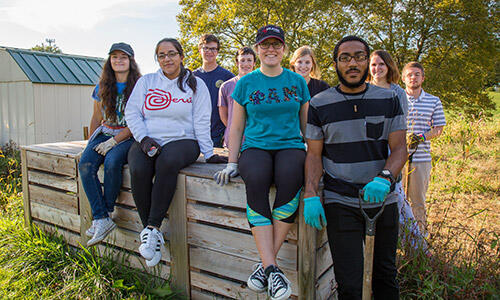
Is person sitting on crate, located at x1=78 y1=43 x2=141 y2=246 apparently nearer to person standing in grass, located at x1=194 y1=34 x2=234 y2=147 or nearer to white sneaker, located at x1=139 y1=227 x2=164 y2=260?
white sneaker, located at x1=139 y1=227 x2=164 y2=260

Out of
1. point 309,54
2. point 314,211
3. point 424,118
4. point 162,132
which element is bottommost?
point 314,211

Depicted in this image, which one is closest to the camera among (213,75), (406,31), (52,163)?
(52,163)

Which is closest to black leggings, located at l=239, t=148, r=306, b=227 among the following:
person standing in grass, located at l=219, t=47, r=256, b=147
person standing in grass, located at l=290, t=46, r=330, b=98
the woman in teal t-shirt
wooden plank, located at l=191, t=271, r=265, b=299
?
the woman in teal t-shirt

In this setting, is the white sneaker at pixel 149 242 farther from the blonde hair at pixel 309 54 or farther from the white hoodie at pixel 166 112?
the blonde hair at pixel 309 54

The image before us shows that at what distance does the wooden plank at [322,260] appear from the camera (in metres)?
2.54

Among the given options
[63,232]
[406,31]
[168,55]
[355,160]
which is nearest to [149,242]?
[168,55]

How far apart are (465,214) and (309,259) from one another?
3.45m

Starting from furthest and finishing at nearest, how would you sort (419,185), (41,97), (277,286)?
(41,97) < (419,185) < (277,286)

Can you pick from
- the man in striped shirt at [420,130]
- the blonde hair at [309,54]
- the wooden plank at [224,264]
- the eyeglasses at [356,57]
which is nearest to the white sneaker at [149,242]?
the wooden plank at [224,264]

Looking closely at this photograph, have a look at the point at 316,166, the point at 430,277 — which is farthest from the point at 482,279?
the point at 316,166

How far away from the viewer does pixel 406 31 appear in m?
12.2

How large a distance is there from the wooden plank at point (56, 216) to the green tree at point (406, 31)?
10.2 meters

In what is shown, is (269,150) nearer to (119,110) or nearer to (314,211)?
(314,211)

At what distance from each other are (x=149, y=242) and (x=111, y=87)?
1.61m
